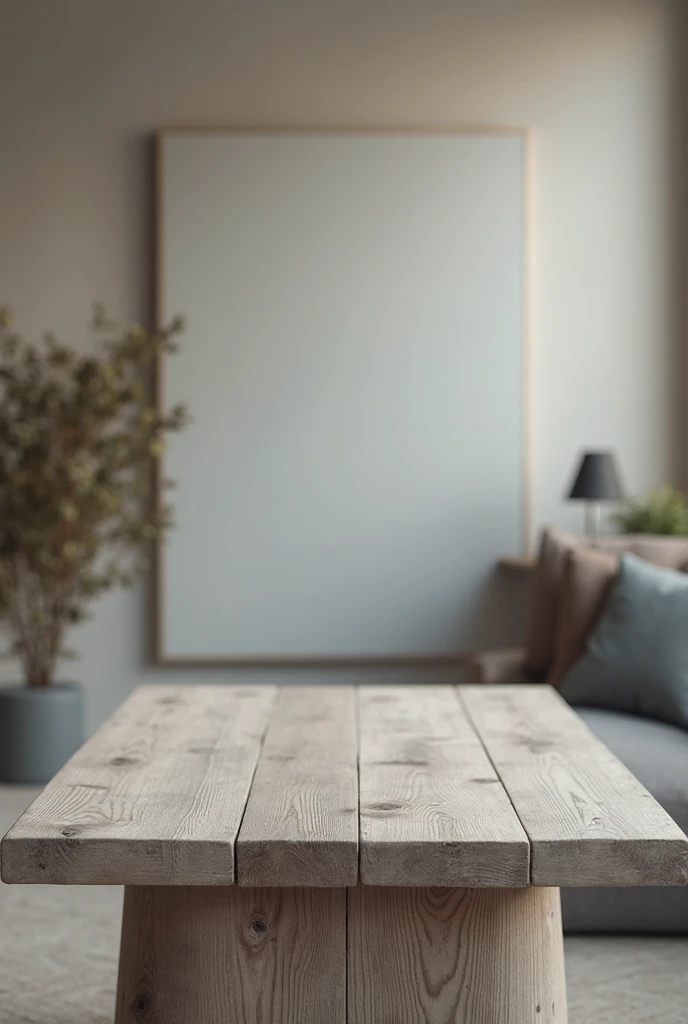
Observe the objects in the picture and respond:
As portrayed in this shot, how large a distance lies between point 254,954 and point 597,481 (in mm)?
2824

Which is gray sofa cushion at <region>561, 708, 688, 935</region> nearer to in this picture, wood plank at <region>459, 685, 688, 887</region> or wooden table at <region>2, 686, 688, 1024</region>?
wood plank at <region>459, 685, 688, 887</region>

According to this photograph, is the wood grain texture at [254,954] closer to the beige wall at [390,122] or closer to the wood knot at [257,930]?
the wood knot at [257,930]

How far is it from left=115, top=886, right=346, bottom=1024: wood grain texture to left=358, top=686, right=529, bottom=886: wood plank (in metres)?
0.19

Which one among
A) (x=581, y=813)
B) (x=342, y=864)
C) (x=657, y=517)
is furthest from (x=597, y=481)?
(x=342, y=864)

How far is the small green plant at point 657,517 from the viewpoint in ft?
14.1

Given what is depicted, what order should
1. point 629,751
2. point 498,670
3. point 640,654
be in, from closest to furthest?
point 629,751
point 640,654
point 498,670

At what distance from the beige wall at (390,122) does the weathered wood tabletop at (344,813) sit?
2.63 m

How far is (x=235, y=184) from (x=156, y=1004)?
346 cm

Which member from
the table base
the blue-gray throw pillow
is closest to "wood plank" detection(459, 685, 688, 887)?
the table base

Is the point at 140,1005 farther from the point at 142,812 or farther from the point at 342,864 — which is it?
the point at 342,864

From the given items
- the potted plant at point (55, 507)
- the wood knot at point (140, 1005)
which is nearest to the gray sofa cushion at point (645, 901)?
the wood knot at point (140, 1005)

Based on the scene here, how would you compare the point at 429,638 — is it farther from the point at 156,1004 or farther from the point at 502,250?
the point at 156,1004

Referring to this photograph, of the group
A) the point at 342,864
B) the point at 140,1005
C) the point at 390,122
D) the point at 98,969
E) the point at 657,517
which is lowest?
the point at 98,969

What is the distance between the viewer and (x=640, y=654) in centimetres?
327
